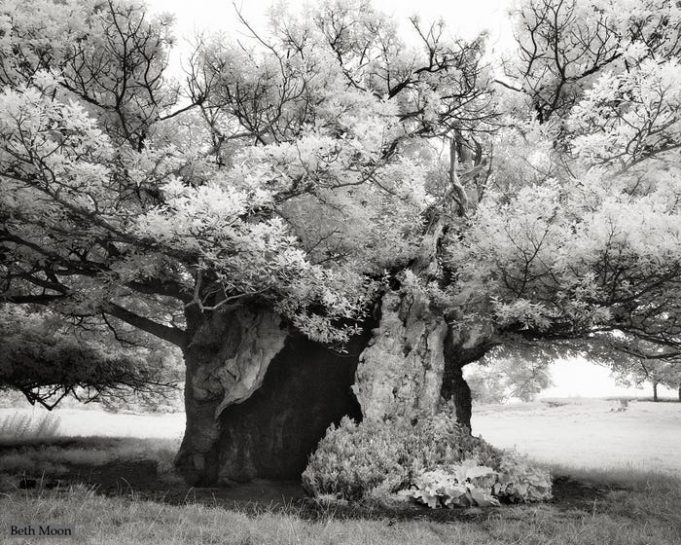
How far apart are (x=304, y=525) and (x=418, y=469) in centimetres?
235

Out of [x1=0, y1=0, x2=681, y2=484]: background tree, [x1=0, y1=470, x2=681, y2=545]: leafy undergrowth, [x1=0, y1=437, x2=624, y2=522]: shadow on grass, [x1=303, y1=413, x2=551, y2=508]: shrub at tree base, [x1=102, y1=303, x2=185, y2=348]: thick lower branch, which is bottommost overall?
[x1=0, y1=437, x2=624, y2=522]: shadow on grass

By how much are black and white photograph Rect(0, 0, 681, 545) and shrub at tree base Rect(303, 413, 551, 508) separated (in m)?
0.04

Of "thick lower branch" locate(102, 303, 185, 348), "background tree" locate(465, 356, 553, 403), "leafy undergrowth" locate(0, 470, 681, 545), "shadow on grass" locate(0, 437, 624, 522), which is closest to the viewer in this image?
"leafy undergrowth" locate(0, 470, 681, 545)

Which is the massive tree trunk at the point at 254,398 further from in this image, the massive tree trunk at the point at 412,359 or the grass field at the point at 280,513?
the grass field at the point at 280,513

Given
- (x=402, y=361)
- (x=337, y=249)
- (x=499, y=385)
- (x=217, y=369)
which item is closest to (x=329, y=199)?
(x=337, y=249)

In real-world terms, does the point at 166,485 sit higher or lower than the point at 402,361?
lower

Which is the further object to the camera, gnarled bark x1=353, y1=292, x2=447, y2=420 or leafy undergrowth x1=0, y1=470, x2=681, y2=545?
gnarled bark x1=353, y1=292, x2=447, y2=420

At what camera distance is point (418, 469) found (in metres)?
7.49

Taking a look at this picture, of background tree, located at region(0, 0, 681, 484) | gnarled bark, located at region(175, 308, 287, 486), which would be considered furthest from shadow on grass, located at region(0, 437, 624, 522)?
background tree, located at region(0, 0, 681, 484)

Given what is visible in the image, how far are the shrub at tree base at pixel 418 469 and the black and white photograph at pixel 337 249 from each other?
0.04m

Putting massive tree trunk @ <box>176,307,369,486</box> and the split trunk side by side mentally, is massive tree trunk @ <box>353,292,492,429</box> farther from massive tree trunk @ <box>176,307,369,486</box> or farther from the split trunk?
massive tree trunk @ <box>176,307,369,486</box>

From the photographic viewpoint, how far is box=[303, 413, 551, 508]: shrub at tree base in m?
7.28

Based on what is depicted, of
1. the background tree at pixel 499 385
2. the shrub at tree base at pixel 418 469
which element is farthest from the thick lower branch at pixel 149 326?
the background tree at pixel 499 385

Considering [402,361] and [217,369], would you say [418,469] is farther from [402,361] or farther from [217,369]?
[217,369]
